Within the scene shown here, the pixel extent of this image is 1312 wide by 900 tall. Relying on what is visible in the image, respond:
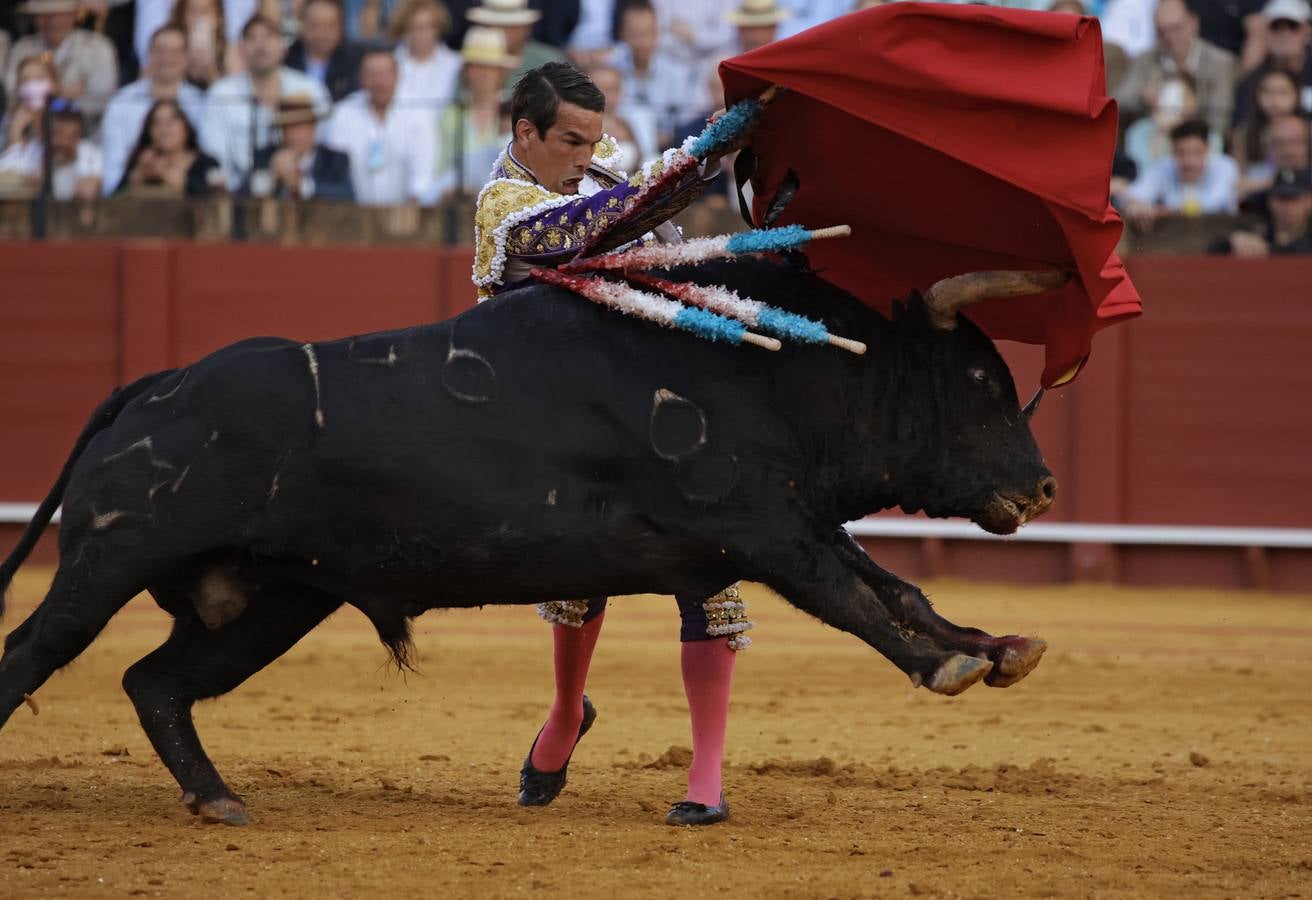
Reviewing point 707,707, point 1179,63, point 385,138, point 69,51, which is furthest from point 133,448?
point 69,51

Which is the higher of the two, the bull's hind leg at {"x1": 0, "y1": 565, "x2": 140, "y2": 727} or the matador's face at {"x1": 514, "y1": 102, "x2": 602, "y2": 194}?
the matador's face at {"x1": 514, "y1": 102, "x2": 602, "y2": 194}

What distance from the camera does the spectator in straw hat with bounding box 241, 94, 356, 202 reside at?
902cm

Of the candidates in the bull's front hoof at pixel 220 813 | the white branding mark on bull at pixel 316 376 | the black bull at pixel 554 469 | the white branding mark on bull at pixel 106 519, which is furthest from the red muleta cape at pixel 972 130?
the bull's front hoof at pixel 220 813

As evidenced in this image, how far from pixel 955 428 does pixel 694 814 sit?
923 millimetres

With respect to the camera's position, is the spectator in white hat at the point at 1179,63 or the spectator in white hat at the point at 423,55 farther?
the spectator in white hat at the point at 423,55

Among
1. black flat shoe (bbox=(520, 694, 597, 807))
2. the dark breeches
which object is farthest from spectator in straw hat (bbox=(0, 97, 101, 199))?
the dark breeches

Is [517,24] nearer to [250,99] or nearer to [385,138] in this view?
[385,138]

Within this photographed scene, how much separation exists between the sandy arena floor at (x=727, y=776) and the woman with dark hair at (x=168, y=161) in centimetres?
255

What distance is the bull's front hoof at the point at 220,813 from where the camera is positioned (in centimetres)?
374

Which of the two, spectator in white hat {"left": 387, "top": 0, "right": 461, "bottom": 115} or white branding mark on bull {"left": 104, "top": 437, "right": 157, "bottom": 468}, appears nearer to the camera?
white branding mark on bull {"left": 104, "top": 437, "right": 157, "bottom": 468}

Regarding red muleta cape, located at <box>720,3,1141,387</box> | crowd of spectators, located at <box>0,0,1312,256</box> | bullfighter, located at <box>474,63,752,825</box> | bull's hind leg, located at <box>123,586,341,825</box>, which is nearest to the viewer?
red muleta cape, located at <box>720,3,1141,387</box>

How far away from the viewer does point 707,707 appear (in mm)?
3809

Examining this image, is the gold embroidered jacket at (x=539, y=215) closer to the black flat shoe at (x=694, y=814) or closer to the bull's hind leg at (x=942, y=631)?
the bull's hind leg at (x=942, y=631)

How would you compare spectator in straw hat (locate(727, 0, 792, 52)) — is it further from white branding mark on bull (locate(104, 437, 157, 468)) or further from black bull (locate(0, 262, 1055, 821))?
white branding mark on bull (locate(104, 437, 157, 468))
